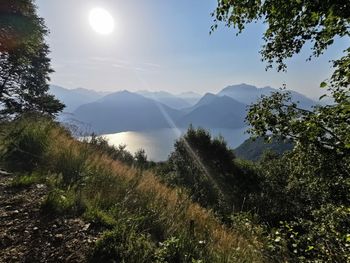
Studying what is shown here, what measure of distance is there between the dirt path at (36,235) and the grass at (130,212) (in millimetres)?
208

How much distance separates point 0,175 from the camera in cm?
561

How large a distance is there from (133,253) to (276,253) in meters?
2.31

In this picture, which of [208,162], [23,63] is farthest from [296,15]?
[208,162]

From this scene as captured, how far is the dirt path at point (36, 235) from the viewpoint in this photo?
323cm

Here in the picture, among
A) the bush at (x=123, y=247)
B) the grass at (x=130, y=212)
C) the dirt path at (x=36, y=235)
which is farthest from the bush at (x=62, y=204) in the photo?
the bush at (x=123, y=247)

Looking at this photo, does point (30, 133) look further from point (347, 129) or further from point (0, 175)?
point (347, 129)

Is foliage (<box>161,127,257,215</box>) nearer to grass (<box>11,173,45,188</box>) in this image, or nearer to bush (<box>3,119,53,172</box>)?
bush (<box>3,119,53,172</box>)

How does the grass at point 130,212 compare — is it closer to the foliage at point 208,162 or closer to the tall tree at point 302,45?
the tall tree at point 302,45

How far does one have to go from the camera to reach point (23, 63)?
2344cm

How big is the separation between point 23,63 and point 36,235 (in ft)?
77.1

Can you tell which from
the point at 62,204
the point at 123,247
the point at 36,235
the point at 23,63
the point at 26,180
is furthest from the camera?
the point at 23,63

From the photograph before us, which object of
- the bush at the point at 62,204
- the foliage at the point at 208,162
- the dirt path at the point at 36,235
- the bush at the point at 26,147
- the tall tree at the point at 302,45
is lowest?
the foliage at the point at 208,162

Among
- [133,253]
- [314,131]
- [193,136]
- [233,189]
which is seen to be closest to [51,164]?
[133,253]

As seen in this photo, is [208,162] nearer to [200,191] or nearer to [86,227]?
[200,191]
